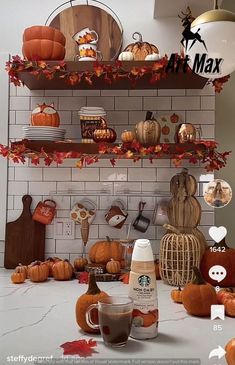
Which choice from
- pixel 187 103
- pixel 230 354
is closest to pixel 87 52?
pixel 187 103

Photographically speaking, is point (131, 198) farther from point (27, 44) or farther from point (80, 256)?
point (27, 44)

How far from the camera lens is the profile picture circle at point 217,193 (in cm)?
139

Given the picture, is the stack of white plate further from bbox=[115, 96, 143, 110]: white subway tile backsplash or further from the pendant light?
the pendant light

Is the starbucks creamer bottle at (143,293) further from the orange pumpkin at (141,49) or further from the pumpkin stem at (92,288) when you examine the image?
the orange pumpkin at (141,49)

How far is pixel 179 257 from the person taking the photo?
1223 mm

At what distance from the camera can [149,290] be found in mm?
746

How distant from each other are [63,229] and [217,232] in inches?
21.9

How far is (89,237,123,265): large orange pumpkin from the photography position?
139 cm

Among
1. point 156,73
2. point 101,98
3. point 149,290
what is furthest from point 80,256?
point 149,290

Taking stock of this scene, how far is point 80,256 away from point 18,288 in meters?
0.36

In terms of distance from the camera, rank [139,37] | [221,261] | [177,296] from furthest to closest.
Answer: [139,37] < [221,261] < [177,296]

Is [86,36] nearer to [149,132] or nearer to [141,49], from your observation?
Result: [141,49]

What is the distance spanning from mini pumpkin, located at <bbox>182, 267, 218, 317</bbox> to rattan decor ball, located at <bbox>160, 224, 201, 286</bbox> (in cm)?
30

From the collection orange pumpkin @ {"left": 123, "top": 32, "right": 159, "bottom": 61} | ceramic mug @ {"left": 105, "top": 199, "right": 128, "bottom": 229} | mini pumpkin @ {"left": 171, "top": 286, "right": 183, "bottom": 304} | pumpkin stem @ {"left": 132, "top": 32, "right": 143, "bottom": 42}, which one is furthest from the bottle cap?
pumpkin stem @ {"left": 132, "top": 32, "right": 143, "bottom": 42}
